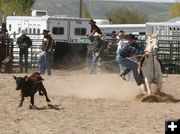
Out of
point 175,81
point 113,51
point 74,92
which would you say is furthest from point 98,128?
point 113,51

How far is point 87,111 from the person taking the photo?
33.7ft

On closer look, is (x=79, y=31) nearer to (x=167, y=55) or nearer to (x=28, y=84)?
(x=167, y=55)

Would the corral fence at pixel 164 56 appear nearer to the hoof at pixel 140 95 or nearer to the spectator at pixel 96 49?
the spectator at pixel 96 49

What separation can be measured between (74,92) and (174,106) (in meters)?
3.32

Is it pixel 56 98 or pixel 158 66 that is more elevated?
pixel 158 66

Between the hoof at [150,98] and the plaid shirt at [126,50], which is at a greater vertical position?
the plaid shirt at [126,50]

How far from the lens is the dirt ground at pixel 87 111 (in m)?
8.46

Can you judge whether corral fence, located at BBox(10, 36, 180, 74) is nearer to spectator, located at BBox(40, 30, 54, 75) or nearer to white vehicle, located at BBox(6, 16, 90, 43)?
spectator, located at BBox(40, 30, 54, 75)

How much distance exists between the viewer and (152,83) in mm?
12352

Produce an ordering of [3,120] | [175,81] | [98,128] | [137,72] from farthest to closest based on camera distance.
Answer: [175,81], [137,72], [3,120], [98,128]

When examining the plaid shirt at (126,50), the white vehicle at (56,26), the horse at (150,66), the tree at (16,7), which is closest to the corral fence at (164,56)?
the white vehicle at (56,26)

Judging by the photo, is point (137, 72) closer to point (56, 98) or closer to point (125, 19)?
point (56, 98)

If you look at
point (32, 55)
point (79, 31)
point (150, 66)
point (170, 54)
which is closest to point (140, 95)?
point (150, 66)

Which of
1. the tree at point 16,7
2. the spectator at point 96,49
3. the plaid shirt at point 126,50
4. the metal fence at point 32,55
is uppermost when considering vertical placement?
the tree at point 16,7
